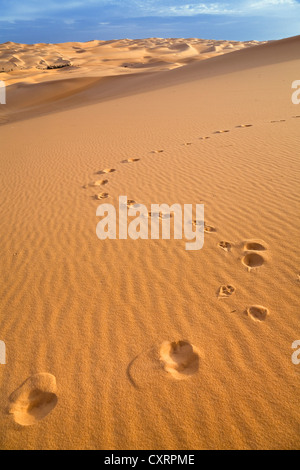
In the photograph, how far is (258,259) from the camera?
282cm

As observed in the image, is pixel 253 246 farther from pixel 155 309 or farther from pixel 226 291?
pixel 155 309

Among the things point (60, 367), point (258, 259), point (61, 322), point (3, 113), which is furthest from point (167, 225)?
point (3, 113)

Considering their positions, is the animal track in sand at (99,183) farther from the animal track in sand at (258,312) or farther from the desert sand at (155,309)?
the animal track in sand at (258,312)

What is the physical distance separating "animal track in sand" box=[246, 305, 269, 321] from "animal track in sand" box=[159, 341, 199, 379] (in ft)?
1.74

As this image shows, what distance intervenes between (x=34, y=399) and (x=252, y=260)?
211cm

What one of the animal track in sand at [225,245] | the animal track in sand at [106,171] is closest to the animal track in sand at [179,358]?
the animal track in sand at [225,245]

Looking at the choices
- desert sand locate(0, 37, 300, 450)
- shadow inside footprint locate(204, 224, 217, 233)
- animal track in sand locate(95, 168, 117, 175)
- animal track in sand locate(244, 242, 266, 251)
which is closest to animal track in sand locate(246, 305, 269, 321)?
desert sand locate(0, 37, 300, 450)

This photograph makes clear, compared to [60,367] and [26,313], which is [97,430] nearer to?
[60,367]

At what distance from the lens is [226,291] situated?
2.49 m

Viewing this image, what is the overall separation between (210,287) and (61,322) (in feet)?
4.18

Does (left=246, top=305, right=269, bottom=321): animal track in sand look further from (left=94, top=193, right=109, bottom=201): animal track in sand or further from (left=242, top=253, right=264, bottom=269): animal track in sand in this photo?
(left=94, top=193, right=109, bottom=201): animal track in sand

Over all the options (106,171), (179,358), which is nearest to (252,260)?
(179,358)

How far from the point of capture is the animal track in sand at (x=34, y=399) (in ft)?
5.87

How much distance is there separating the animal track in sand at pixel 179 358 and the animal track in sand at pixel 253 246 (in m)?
1.33
